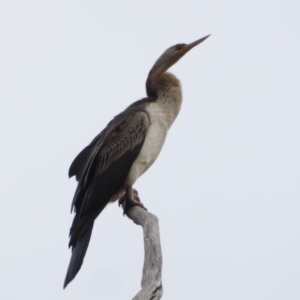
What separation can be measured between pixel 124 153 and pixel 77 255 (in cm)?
107

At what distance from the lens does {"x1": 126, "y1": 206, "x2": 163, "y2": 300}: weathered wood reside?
502 cm

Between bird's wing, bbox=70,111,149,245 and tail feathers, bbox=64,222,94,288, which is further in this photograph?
bird's wing, bbox=70,111,149,245

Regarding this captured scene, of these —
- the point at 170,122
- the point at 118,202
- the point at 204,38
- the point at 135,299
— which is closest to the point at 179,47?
the point at 204,38

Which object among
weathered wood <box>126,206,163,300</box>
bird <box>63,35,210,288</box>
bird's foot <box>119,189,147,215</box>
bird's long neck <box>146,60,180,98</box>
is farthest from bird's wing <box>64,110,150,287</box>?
weathered wood <box>126,206,163,300</box>

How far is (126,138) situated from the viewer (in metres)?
7.24

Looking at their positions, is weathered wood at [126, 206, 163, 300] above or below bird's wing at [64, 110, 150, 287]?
below

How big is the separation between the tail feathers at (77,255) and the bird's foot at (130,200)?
11.9 inches

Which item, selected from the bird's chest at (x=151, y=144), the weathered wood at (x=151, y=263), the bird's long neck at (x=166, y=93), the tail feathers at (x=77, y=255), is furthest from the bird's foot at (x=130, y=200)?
the weathered wood at (x=151, y=263)

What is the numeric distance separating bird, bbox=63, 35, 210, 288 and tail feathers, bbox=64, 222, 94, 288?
0.11 m

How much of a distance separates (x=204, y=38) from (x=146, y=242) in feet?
9.04

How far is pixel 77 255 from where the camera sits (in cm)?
650

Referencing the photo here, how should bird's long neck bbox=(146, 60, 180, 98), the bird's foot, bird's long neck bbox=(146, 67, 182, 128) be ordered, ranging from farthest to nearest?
bird's long neck bbox=(146, 60, 180, 98) → bird's long neck bbox=(146, 67, 182, 128) → the bird's foot

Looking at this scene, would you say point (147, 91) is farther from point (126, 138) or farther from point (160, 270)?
point (160, 270)

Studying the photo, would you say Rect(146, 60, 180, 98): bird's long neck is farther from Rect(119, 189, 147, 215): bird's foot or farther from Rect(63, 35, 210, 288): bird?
Rect(119, 189, 147, 215): bird's foot
